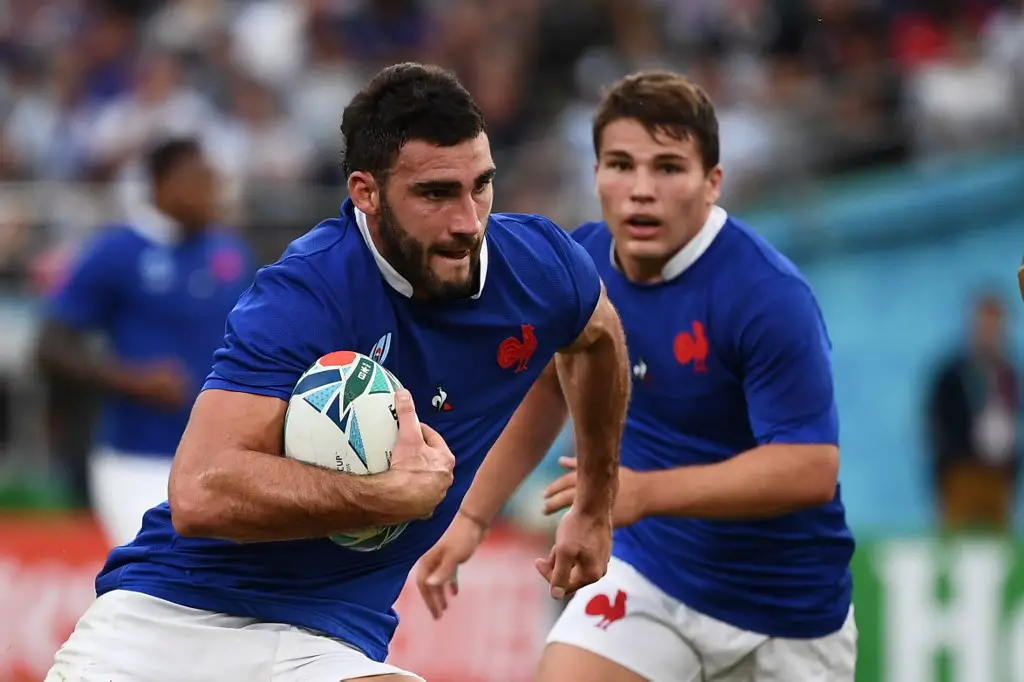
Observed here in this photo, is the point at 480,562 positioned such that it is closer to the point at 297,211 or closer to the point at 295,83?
the point at 297,211

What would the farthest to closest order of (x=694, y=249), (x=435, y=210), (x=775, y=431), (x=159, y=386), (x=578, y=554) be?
(x=159, y=386), (x=694, y=249), (x=775, y=431), (x=578, y=554), (x=435, y=210)

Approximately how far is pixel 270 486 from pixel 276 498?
3 centimetres

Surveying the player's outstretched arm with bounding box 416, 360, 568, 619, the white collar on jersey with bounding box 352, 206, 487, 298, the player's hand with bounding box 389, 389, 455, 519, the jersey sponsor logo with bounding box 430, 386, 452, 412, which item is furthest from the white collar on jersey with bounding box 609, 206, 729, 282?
the player's hand with bounding box 389, 389, 455, 519

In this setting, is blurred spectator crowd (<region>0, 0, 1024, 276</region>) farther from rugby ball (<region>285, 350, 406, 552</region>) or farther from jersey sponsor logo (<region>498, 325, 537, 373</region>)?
rugby ball (<region>285, 350, 406, 552</region>)

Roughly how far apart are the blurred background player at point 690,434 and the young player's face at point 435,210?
132 cm

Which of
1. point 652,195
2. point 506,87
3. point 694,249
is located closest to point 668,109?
point 652,195

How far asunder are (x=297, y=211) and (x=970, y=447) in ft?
18.0

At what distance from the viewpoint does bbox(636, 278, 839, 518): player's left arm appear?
17.5ft

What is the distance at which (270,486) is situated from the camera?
4.06 metres

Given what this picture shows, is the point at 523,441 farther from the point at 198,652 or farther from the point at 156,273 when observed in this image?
the point at 156,273

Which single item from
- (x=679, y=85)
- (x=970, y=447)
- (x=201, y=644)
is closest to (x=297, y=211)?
(x=970, y=447)

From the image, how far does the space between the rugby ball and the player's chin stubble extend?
407mm

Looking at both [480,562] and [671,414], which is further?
[480,562]

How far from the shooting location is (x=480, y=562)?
10.5m
